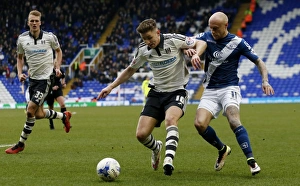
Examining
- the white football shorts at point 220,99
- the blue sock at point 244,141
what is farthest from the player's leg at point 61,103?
the blue sock at point 244,141

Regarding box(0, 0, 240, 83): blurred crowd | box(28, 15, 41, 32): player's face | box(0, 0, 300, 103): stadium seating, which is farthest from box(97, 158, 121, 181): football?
box(0, 0, 240, 83): blurred crowd

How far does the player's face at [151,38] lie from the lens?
870 cm

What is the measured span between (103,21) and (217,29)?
4234cm

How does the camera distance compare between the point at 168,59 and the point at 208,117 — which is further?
the point at 168,59

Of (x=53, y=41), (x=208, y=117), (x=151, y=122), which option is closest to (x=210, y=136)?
(x=208, y=117)

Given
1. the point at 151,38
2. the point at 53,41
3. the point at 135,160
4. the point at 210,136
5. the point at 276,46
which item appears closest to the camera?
the point at 151,38

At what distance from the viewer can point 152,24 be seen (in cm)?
869

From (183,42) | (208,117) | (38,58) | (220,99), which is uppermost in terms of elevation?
(183,42)

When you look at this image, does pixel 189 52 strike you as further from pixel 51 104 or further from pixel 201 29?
pixel 201 29

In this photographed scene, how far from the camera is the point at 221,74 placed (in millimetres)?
9164

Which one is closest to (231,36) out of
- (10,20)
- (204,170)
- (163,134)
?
(204,170)

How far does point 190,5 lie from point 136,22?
14.9ft

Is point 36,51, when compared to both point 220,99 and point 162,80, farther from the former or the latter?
point 220,99

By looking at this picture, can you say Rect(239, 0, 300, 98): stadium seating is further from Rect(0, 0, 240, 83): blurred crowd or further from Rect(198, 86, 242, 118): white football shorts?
Rect(198, 86, 242, 118): white football shorts
